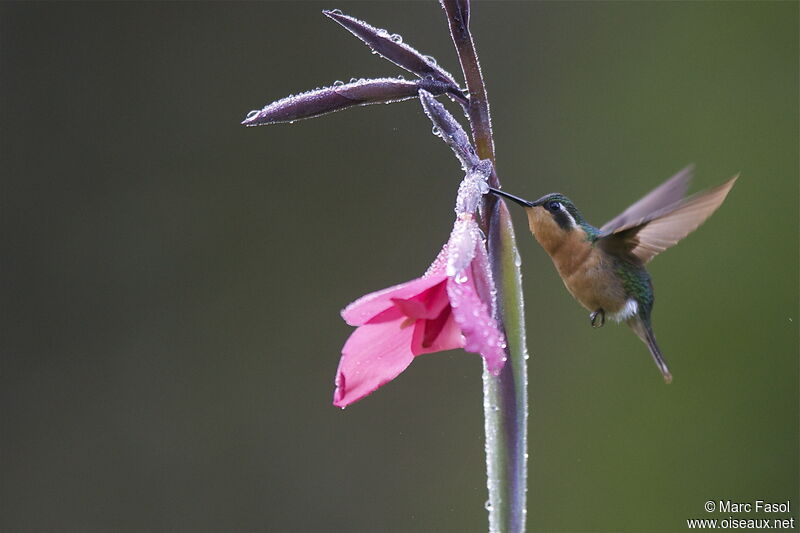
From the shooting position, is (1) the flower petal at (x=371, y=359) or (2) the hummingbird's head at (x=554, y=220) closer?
(1) the flower petal at (x=371, y=359)

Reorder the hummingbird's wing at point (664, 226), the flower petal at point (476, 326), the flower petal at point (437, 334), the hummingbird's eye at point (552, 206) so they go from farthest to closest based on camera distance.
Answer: the hummingbird's eye at point (552, 206)
the hummingbird's wing at point (664, 226)
the flower petal at point (437, 334)
the flower petal at point (476, 326)

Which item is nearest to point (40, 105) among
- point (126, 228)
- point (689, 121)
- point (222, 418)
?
point (126, 228)

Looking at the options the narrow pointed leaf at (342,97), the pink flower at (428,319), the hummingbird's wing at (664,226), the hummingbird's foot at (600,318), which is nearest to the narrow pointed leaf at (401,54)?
the narrow pointed leaf at (342,97)

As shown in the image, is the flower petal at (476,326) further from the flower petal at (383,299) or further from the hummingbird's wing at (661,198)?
the hummingbird's wing at (661,198)

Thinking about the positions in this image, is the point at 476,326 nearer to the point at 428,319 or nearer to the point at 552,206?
the point at 428,319

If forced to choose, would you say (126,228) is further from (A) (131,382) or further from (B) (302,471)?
(B) (302,471)

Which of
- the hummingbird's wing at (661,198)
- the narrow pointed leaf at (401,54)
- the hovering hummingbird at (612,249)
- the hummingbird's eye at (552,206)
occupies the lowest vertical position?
the hovering hummingbird at (612,249)

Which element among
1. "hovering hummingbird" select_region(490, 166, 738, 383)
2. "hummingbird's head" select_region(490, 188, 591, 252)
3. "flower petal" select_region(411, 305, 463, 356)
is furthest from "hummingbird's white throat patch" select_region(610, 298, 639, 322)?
"flower petal" select_region(411, 305, 463, 356)
